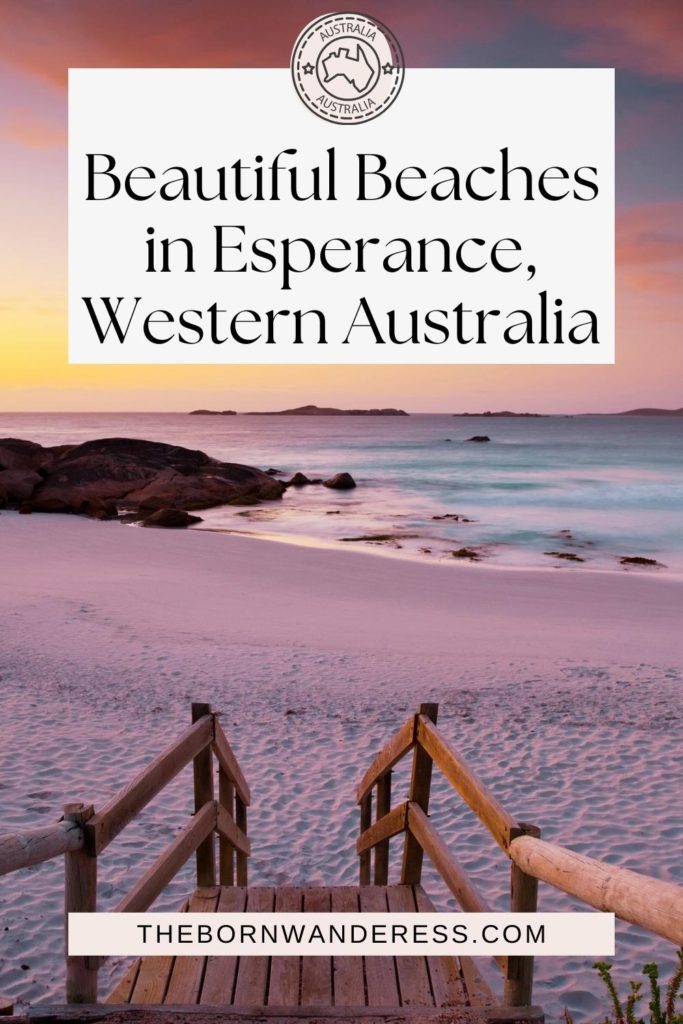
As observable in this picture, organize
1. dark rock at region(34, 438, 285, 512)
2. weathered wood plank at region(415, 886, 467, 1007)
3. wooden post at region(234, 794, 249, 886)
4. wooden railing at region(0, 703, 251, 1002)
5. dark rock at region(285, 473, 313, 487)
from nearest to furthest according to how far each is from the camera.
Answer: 1. wooden railing at region(0, 703, 251, 1002)
2. weathered wood plank at region(415, 886, 467, 1007)
3. wooden post at region(234, 794, 249, 886)
4. dark rock at region(34, 438, 285, 512)
5. dark rock at region(285, 473, 313, 487)

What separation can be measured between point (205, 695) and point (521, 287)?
6801 mm

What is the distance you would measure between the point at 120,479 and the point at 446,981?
117ft

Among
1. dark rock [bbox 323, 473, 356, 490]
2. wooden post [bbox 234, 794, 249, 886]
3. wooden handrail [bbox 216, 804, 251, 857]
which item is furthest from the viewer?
dark rock [bbox 323, 473, 356, 490]

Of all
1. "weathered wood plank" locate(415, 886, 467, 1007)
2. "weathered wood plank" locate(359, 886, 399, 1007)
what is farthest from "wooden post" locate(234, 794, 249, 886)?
"weathered wood plank" locate(415, 886, 467, 1007)

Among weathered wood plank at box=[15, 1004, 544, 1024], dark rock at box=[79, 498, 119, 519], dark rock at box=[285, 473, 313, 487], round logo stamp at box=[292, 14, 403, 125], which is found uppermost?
round logo stamp at box=[292, 14, 403, 125]

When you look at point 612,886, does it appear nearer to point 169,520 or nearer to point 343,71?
point 343,71

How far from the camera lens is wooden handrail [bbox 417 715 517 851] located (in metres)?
3.08

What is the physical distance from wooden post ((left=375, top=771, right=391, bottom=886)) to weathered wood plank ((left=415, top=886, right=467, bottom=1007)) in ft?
5.90

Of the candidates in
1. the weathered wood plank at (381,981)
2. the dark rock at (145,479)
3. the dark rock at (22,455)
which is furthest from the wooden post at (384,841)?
Answer: the dark rock at (22,455)

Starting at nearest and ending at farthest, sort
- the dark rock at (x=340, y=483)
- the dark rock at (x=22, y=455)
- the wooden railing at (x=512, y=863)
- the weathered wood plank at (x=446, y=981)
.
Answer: the wooden railing at (x=512, y=863) → the weathered wood plank at (x=446, y=981) → the dark rock at (x=22, y=455) → the dark rock at (x=340, y=483)

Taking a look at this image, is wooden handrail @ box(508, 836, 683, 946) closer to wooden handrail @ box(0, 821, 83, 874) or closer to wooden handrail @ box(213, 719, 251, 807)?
wooden handrail @ box(0, 821, 83, 874)

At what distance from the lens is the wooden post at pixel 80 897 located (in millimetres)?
2953

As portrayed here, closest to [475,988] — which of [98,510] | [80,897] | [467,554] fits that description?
[80,897]

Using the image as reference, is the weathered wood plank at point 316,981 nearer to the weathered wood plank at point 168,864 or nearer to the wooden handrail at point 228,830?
the weathered wood plank at point 168,864
